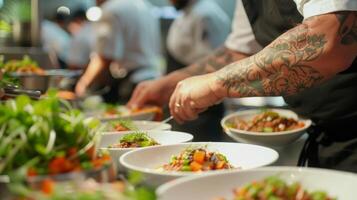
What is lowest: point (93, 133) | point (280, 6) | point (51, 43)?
point (51, 43)

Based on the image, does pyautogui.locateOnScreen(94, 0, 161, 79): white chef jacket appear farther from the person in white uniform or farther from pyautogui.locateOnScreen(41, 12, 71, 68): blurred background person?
pyautogui.locateOnScreen(41, 12, 71, 68): blurred background person

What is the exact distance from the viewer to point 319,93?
190cm

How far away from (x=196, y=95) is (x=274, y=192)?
2.59 ft

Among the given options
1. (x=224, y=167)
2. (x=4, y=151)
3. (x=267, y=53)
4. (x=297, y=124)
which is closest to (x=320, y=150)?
(x=297, y=124)

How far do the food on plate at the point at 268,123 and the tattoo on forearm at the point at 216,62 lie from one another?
1.46ft

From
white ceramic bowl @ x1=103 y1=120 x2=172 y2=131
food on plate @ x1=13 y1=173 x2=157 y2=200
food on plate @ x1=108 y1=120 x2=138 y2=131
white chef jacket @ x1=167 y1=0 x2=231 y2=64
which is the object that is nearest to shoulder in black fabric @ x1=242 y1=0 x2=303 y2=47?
white ceramic bowl @ x1=103 y1=120 x2=172 y2=131

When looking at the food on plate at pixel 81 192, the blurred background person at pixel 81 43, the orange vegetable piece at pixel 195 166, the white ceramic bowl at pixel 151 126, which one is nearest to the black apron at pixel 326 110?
the white ceramic bowl at pixel 151 126

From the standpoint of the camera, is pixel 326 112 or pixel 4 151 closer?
pixel 4 151

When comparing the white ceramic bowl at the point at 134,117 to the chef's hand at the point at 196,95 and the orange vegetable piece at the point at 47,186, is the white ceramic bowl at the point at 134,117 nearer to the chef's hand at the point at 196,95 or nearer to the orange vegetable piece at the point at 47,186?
the chef's hand at the point at 196,95

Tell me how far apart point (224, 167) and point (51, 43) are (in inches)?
314

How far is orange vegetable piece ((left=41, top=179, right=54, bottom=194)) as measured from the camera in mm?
784

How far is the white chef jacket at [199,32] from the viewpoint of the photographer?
4469 millimetres

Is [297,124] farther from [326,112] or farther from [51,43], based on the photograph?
[51,43]

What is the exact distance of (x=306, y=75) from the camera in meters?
1.56
